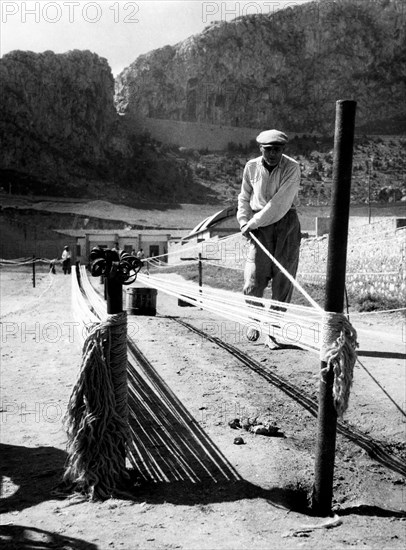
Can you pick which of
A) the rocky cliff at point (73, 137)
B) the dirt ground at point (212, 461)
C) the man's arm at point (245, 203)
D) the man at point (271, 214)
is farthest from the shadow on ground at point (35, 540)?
the rocky cliff at point (73, 137)

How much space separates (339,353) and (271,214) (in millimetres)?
2142

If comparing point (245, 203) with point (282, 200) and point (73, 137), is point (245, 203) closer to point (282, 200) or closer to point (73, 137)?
point (282, 200)

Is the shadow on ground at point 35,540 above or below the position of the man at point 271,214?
below

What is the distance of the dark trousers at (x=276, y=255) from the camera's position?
488 cm

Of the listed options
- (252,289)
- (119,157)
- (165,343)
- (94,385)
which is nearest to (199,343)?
(165,343)

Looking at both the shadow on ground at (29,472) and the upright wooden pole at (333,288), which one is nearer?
the upright wooden pole at (333,288)

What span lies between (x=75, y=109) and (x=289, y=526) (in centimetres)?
8185

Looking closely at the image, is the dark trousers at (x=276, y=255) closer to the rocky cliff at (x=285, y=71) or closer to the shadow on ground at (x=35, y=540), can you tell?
the shadow on ground at (x=35, y=540)

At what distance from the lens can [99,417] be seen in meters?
2.95

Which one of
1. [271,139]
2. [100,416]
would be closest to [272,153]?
[271,139]

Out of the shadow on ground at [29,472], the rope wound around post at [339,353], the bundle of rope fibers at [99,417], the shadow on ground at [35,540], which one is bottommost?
the shadow on ground at [29,472]

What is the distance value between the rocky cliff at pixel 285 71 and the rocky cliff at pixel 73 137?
1699 cm

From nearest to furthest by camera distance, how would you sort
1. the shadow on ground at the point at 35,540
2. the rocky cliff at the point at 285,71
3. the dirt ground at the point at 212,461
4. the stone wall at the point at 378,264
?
the shadow on ground at the point at 35,540 → the dirt ground at the point at 212,461 → the stone wall at the point at 378,264 → the rocky cliff at the point at 285,71

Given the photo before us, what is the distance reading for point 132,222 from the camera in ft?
182
